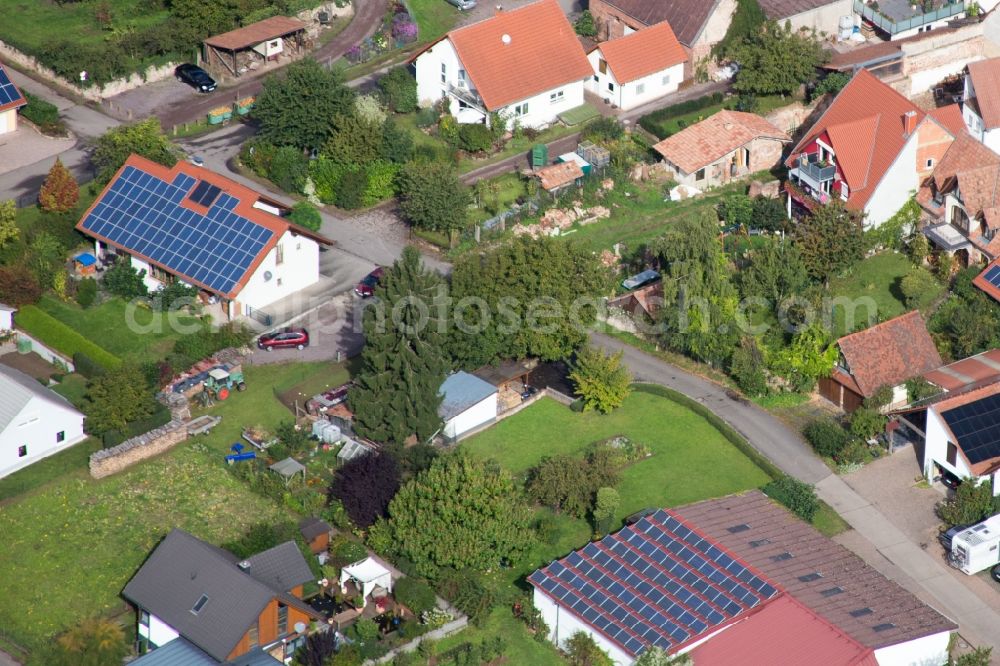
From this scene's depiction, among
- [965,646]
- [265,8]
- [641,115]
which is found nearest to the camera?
[965,646]

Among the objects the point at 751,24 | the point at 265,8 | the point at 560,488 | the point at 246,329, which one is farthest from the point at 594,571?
the point at 265,8

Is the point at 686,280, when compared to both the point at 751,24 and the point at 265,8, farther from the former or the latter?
the point at 265,8

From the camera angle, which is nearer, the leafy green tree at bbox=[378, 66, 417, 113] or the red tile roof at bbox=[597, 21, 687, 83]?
the leafy green tree at bbox=[378, 66, 417, 113]

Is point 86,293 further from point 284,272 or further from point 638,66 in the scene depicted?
point 638,66

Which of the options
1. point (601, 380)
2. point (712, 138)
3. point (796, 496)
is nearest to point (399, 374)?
point (601, 380)

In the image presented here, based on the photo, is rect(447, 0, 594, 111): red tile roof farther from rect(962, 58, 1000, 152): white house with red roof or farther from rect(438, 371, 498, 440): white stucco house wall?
rect(438, 371, 498, 440): white stucco house wall

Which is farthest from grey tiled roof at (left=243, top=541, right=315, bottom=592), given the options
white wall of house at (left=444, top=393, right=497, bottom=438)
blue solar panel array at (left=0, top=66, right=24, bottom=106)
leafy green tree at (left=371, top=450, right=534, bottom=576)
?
blue solar panel array at (left=0, top=66, right=24, bottom=106)

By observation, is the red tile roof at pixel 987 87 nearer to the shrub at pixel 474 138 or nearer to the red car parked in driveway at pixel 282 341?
the shrub at pixel 474 138
